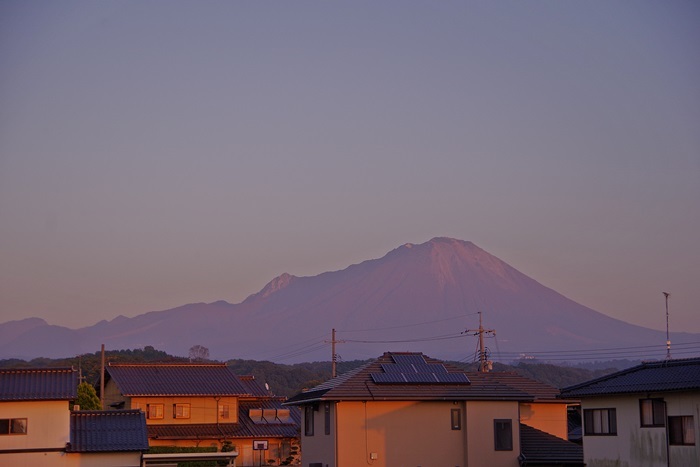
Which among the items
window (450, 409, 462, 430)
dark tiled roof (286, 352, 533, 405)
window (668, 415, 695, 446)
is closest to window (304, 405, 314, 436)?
dark tiled roof (286, 352, 533, 405)

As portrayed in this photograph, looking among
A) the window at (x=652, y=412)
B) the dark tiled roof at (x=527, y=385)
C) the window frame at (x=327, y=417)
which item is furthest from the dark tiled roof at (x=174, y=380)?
the window at (x=652, y=412)

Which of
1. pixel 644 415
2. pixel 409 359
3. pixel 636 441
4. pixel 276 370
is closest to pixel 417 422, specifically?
pixel 409 359

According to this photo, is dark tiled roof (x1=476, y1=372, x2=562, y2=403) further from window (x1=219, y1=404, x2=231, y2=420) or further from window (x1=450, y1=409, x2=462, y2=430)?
window (x1=219, y1=404, x2=231, y2=420)

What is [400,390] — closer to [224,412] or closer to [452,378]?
[452,378]

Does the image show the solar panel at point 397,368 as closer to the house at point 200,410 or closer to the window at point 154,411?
the house at point 200,410

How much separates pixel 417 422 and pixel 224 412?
69.9 ft

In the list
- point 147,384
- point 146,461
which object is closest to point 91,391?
point 147,384

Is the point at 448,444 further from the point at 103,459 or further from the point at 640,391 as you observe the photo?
the point at 103,459

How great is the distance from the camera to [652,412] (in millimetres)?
32594

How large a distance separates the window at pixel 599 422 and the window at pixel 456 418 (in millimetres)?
6848

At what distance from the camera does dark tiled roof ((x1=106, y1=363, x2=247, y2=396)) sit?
191 feet

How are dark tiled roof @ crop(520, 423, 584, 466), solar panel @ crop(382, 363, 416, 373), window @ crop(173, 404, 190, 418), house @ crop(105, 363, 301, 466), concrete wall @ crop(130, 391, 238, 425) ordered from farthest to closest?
1. window @ crop(173, 404, 190, 418)
2. concrete wall @ crop(130, 391, 238, 425)
3. house @ crop(105, 363, 301, 466)
4. solar panel @ crop(382, 363, 416, 373)
5. dark tiled roof @ crop(520, 423, 584, 466)

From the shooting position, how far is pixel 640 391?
107 feet

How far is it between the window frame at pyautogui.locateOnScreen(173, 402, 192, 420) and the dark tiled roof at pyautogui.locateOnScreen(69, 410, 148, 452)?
18.8 m
